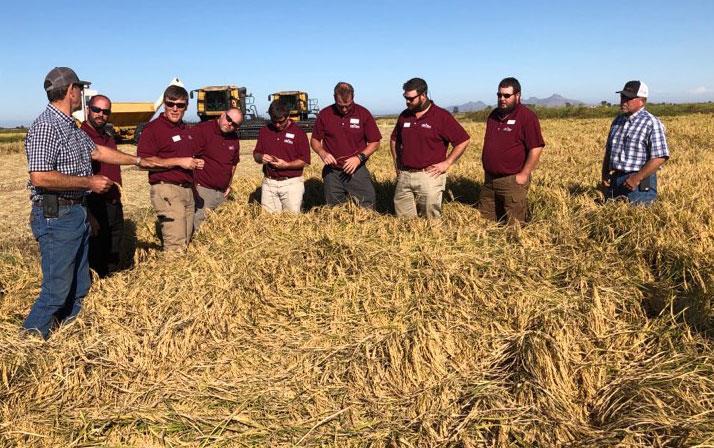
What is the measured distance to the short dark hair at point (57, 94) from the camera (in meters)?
3.50

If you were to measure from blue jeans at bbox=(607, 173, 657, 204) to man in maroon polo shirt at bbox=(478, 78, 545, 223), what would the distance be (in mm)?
895

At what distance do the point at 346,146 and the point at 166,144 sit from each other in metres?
2.08

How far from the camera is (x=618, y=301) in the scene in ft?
11.4

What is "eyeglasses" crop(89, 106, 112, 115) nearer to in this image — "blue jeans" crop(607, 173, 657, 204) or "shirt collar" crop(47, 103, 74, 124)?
"shirt collar" crop(47, 103, 74, 124)

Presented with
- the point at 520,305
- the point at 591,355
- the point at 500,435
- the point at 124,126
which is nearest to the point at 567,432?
the point at 500,435

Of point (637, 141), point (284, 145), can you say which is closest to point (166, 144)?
point (284, 145)

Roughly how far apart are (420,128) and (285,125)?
67.4 inches

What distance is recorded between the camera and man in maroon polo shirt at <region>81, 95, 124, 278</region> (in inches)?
197

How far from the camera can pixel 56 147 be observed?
351cm

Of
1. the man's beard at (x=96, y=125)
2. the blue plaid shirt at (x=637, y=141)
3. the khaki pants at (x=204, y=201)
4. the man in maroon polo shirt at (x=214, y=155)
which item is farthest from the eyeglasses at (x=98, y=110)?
the blue plaid shirt at (x=637, y=141)

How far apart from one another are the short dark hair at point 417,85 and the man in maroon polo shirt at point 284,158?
4.72 feet

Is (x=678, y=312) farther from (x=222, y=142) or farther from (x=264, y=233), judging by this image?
(x=222, y=142)

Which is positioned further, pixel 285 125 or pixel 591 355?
pixel 285 125

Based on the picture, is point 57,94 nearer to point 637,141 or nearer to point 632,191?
point 637,141
